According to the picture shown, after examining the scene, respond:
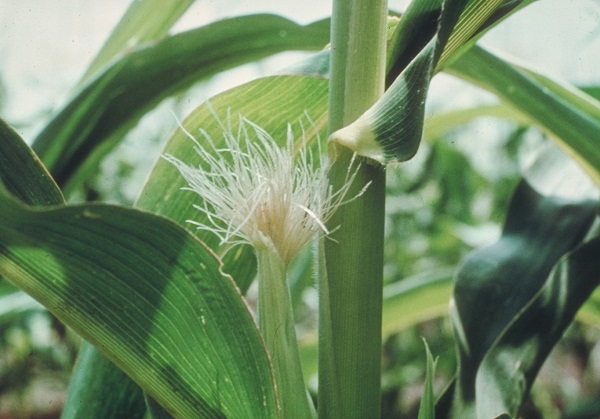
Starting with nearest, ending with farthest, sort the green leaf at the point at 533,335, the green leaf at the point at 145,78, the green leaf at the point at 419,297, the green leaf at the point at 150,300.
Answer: the green leaf at the point at 150,300, the green leaf at the point at 533,335, the green leaf at the point at 145,78, the green leaf at the point at 419,297

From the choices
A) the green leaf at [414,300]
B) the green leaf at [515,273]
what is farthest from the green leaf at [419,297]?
the green leaf at [515,273]

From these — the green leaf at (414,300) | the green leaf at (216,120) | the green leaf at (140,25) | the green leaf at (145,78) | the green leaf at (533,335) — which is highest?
the green leaf at (140,25)

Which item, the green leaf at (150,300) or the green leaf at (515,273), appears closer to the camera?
the green leaf at (150,300)

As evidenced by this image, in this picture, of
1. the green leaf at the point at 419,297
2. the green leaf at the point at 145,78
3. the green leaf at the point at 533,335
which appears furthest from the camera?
the green leaf at the point at 419,297

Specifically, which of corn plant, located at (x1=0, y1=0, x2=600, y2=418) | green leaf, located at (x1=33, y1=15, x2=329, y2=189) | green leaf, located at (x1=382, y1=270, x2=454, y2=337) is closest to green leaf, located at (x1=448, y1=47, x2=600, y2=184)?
corn plant, located at (x1=0, y1=0, x2=600, y2=418)

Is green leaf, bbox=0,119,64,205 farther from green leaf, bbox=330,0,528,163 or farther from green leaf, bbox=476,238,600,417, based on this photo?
green leaf, bbox=476,238,600,417

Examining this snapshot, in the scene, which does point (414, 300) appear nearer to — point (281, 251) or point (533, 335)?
point (533, 335)

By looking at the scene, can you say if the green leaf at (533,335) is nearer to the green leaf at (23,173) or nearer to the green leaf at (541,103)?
the green leaf at (541,103)
